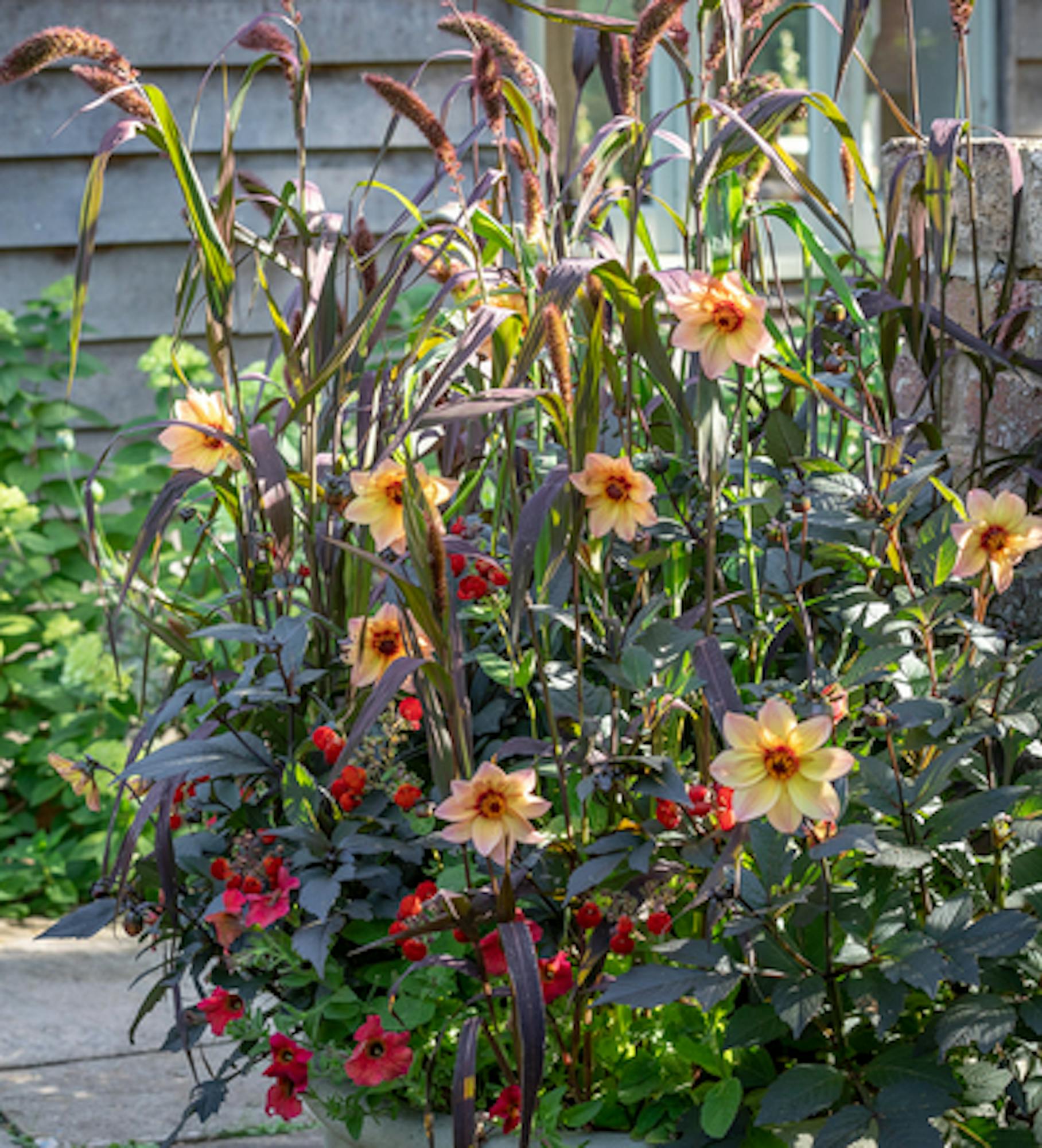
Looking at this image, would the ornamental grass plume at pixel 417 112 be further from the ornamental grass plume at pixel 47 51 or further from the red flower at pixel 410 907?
the red flower at pixel 410 907

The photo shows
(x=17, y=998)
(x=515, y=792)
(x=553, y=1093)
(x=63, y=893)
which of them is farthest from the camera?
(x=63, y=893)

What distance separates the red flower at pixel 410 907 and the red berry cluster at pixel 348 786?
0.43ft

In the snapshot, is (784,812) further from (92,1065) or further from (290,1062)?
(92,1065)

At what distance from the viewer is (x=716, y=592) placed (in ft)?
4.19

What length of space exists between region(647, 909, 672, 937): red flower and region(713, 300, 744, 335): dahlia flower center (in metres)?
0.41

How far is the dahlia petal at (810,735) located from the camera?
2.93 ft

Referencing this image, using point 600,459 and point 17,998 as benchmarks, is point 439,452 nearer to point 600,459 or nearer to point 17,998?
point 600,459

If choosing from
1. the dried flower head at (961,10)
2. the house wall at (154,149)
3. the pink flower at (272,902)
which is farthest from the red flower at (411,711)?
the house wall at (154,149)

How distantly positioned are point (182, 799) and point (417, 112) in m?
0.63

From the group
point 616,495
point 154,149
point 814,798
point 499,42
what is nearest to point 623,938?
point 814,798

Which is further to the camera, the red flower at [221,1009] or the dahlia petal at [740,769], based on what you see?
the red flower at [221,1009]

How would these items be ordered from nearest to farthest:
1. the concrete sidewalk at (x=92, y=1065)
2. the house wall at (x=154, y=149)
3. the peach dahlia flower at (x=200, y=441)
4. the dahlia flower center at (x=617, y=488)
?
1. the dahlia flower center at (x=617, y=488)
2. the peach dahlia flower at (x=200, y=441)
3. the concrete sidewalk at (x=92, y=1065)
4. the house wall at (x=154, y=149)

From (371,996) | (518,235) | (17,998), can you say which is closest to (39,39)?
(518,235)

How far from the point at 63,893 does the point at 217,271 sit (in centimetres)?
165
